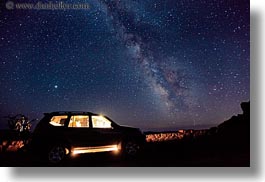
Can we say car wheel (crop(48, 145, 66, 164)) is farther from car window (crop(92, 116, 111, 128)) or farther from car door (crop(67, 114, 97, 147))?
car window (crop(92, 116, 111, 128))

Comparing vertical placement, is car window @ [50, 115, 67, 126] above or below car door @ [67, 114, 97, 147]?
above

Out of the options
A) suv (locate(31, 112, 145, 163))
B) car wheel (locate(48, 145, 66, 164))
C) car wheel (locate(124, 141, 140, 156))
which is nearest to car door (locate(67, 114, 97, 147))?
suv (locate(31, 112, 145, 163))

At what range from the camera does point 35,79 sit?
803 centimetres

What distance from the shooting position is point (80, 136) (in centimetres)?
784

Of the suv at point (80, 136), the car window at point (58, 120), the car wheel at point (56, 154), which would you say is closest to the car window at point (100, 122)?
the suv at point (80, 136)

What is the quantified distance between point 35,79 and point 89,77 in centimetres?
96

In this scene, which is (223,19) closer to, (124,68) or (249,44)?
(249,44)

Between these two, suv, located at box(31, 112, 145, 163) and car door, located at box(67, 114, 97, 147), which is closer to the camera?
suv, located at box(31, 112, 145, 163)

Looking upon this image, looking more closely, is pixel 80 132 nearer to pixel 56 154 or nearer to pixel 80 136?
pixel 80 136

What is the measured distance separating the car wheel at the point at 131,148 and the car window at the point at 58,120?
1320 millimetres

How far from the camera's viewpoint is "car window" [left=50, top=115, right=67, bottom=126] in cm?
764

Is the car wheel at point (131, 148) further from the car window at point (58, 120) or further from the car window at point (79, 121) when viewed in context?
the car window at point (58, 120)

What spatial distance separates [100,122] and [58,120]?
0.78 m

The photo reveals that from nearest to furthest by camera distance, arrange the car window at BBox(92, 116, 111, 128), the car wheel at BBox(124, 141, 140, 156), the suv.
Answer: the suv → the car window at BBox(92, 116, 111, 128) → the car wheel at BBox(124, 141, 140, 156)
